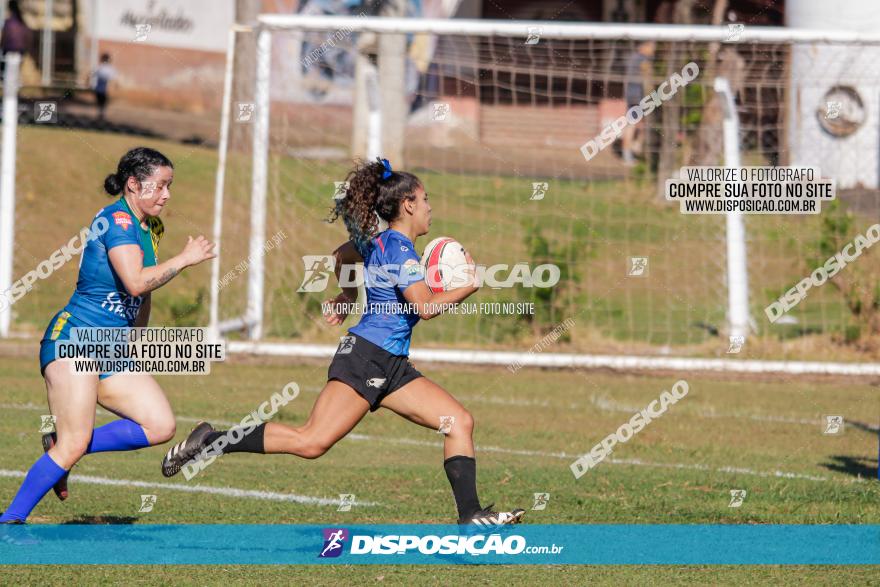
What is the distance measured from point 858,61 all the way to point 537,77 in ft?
15.6

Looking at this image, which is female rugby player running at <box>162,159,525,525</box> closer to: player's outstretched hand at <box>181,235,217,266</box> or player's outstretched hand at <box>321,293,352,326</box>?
player's outstretched hand at <box>321,293,352,326</box>

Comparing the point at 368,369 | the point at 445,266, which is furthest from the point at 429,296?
the point at 368,369

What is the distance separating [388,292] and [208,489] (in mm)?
2285

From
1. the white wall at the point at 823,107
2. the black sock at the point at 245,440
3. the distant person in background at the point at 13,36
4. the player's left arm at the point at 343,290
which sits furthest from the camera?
the distant person in background at the point at 13,36

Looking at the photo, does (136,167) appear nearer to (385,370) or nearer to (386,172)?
(386,172)

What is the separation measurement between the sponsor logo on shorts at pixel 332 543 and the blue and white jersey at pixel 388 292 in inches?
39.0

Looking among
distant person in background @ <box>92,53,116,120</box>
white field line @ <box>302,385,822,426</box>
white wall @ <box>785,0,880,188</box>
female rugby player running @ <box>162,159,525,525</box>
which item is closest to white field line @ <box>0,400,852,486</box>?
white field line @ <box>302,385,822,426</box>

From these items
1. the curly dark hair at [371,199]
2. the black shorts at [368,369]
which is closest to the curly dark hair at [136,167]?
the curly dark hair at [371,199]

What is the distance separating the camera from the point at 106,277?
22.4 feet

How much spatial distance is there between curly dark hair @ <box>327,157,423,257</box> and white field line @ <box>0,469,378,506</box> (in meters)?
1.82

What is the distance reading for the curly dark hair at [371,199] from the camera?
7051mm

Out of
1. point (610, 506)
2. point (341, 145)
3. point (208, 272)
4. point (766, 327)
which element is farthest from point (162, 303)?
point (341, 145)

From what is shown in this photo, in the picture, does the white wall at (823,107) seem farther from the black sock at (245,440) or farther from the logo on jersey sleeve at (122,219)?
the logo on jersey sleeve at (122,219)

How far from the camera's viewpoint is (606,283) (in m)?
18.0
